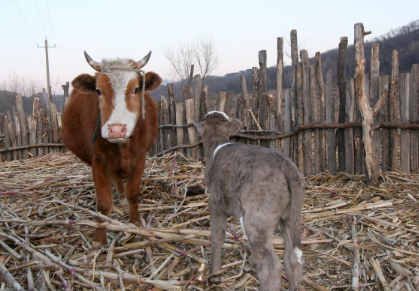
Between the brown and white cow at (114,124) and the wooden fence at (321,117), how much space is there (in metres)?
2.73

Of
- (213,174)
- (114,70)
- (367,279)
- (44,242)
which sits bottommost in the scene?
(367,279)

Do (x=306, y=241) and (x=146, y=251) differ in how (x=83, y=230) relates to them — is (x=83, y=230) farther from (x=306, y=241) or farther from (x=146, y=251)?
(x=306, y=241)

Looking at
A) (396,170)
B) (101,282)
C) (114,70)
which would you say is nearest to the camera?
(101,282)

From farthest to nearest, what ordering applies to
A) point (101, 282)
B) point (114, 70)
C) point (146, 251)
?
point (114, 70) → point (146, 251) → point (101, 282)

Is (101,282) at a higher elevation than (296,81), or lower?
lower

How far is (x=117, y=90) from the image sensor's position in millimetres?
3902

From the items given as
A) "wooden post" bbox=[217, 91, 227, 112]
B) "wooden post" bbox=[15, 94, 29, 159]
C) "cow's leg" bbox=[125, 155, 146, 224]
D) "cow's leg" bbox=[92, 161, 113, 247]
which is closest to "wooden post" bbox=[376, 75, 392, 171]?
"wooden post" bbox=[217, 91, 227, 112]

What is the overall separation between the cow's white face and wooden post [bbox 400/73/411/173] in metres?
4.28

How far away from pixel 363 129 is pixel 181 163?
3510 mm

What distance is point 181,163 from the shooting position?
7316 millimetres

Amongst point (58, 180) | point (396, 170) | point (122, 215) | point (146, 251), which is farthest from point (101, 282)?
point (396, 170)

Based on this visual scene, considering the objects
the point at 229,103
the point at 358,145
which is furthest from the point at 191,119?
the point at 358,145

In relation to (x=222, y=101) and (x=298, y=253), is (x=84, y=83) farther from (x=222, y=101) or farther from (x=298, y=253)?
(x=222, y=101)

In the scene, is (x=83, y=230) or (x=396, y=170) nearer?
(x=83, y=230)
